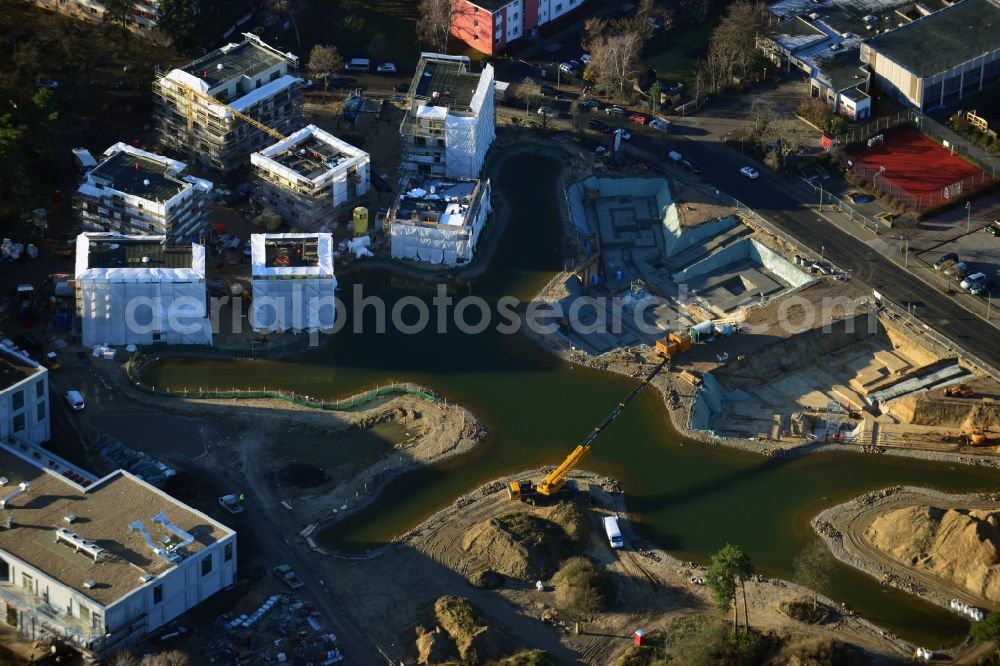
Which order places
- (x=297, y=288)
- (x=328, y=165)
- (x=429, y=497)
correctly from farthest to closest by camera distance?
(x=328, y=165) → (x=297, y=288) → (x=429, y=497)

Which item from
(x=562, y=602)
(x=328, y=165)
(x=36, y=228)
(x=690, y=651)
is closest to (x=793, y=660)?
(x=690, y=651)

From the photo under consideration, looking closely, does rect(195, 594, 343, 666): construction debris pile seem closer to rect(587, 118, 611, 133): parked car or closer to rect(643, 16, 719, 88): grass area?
rect(587, 118, 611, 133): parked car

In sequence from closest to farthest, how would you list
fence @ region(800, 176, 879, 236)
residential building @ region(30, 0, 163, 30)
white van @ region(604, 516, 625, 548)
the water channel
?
white van @ region(604, 516, 625, 548), the water channel, fence @ region(800, 176, 879, 236), residential building @ region(30, 0, 163, 30)

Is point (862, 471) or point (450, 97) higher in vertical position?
point (450, 97)

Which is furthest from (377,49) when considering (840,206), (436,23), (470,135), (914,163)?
(914,163)

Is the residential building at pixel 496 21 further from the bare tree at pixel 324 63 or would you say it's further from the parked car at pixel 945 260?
the parked car at pixel 945 260

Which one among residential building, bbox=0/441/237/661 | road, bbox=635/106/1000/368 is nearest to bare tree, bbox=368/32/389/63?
road, bbox=635/106/1000/368

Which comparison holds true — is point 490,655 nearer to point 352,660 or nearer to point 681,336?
point 352,660

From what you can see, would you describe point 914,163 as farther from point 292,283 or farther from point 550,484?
point 292,283
